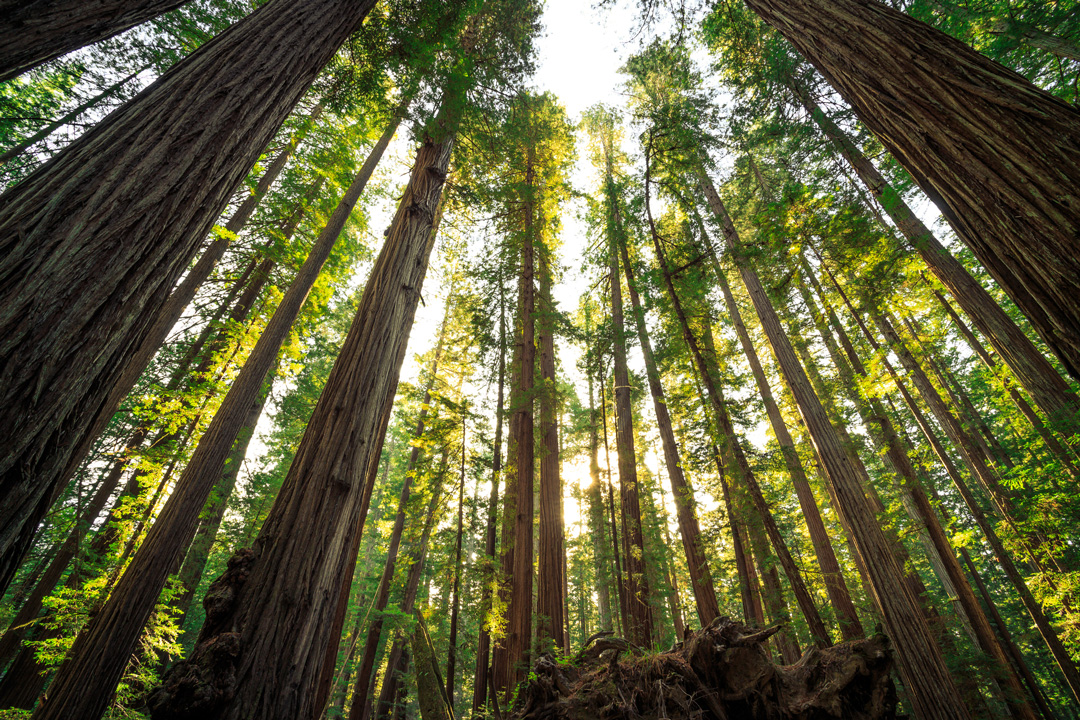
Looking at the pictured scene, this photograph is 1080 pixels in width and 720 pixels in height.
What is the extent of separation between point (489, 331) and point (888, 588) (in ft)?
27.3

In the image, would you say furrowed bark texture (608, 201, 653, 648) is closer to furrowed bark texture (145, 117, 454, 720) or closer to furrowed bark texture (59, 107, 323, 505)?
furrowed bark texture (145, 117, 454, 720)

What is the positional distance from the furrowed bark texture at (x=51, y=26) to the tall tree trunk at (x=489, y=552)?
7468 mm

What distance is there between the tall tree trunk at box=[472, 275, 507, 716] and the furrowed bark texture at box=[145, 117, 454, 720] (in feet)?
17.5

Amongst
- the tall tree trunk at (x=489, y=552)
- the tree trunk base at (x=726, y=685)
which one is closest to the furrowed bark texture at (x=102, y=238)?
the tree trunk base at (x=726, y=685)

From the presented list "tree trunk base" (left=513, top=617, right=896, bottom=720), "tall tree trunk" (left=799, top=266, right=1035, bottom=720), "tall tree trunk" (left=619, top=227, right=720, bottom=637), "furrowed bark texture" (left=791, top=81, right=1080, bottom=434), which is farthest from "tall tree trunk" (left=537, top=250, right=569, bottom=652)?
"furrowed bark texture" (left=791, top=81, right=1080, bottom=434)

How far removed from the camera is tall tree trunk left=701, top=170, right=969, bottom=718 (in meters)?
3.91

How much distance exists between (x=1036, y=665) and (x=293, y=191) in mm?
39522

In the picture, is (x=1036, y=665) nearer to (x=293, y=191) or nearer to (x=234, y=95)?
(x=234, y=95)

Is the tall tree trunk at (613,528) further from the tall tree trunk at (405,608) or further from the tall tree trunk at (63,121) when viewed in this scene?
the tall tree trunk at (63,121)

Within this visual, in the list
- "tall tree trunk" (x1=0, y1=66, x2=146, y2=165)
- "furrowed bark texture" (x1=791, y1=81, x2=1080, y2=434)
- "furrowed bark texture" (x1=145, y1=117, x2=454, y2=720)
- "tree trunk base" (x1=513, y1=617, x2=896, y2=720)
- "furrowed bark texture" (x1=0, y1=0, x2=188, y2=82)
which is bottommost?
"tree trunk base" (x1=513, y1=617, x2=896, y2=720)

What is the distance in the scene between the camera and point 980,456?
9.06 metres

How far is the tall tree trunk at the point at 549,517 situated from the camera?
5.75 m

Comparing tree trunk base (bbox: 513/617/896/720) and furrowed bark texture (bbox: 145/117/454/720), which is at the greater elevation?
furrowed bark texture (bbox: 145/117/454/720)

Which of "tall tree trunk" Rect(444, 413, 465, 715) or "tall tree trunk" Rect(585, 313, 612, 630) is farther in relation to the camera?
"tall tree trunk" Rect(585, 313, 612, 630)
